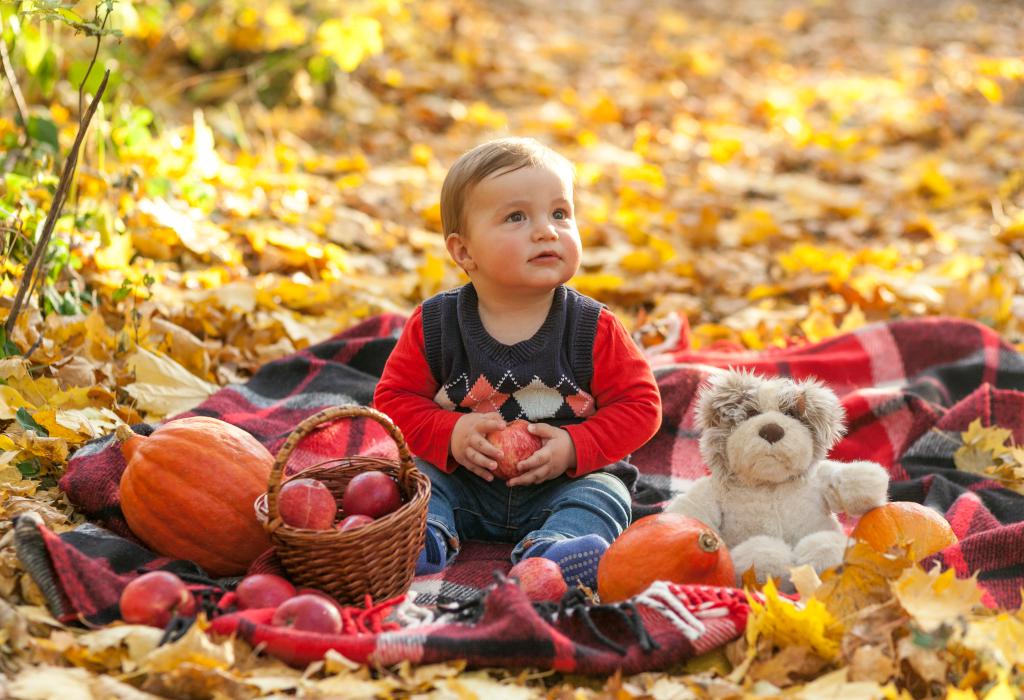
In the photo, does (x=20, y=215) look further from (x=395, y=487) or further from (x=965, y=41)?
(x=965, y=41)

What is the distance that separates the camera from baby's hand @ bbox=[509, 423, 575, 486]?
2.47m

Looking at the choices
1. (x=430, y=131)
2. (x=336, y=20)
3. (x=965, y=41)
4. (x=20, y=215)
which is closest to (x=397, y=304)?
(x=20, y=215)

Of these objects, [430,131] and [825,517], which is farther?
[430,131]

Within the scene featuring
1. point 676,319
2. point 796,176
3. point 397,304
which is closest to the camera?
point 676,319

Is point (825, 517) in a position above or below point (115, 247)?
below

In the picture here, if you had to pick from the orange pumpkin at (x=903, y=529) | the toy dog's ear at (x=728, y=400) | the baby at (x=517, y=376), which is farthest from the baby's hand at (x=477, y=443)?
the orange pumpkin at (x=903, y=529)

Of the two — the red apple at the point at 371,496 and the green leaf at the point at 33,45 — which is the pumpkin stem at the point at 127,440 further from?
the green leaf at the point at 33,45

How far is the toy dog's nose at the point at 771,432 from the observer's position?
2209mm

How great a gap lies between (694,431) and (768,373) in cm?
40

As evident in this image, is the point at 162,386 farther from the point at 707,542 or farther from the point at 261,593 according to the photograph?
the point at 707,542

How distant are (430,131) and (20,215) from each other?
3891mm

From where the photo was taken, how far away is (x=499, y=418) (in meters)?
2.48

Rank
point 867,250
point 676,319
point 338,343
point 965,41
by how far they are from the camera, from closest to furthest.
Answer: point 338,343 < point 676,319 < point 867,250 < point 965,41

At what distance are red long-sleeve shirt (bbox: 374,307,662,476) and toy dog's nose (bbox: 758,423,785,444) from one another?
0.39 meters
